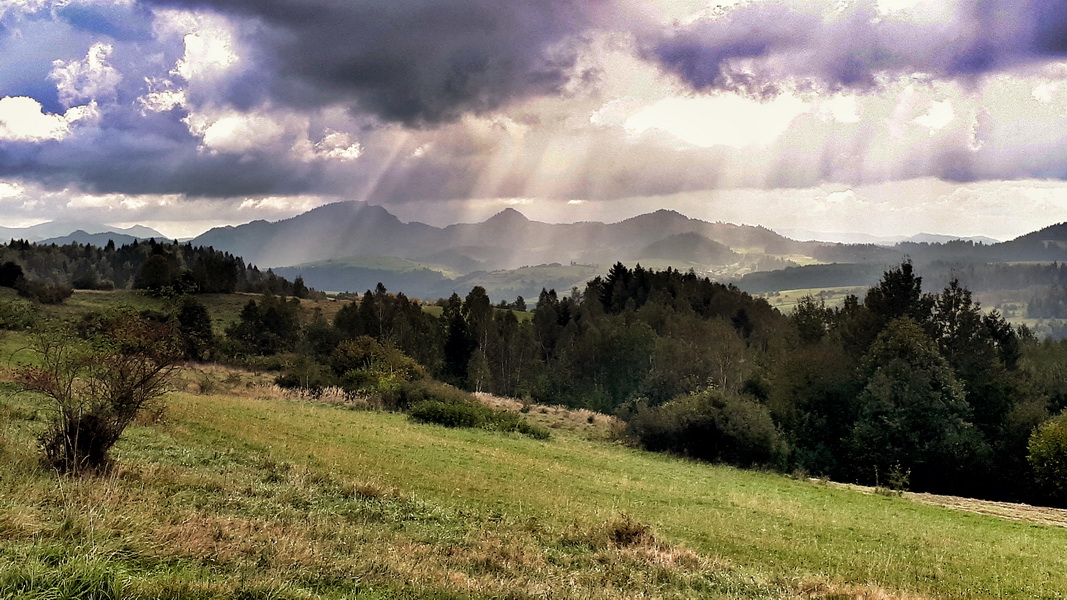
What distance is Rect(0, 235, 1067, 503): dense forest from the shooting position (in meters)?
44.7

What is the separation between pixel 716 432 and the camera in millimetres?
41562

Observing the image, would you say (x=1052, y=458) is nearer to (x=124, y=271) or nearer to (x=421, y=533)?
(x=421, y=533)

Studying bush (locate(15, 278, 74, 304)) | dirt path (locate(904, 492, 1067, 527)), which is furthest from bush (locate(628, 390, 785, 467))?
bush (locate(15, 278, 74, 304))

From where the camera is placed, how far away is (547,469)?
26.1m

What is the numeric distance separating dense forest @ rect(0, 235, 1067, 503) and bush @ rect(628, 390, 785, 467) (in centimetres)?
10

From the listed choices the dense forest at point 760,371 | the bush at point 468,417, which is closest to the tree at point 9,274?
the dense forest at point 760,371

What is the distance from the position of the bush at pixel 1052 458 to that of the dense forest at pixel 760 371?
120 mm

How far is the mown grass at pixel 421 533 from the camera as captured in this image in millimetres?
7746

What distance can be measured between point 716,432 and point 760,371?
24471 mm

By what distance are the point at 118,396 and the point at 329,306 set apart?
372 feet

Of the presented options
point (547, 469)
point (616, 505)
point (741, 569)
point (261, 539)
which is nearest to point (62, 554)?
point (261, 539)

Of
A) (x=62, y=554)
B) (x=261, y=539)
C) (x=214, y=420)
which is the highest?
(x=62, y=554)

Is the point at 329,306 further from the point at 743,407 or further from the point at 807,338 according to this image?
the point at 743,407

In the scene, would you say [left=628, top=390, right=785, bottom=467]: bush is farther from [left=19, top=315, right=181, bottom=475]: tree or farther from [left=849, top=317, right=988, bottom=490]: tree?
[left=19, top=315, right=181, bottom=475]: tree
